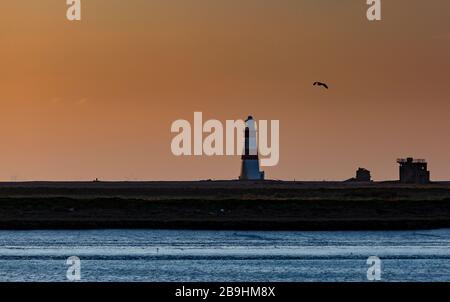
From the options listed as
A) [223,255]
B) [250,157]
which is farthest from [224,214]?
[250,157]

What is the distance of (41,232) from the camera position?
211 ft

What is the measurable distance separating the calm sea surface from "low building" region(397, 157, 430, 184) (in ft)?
269

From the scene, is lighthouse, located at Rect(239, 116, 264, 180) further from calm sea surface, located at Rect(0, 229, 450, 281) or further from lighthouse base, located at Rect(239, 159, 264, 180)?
calm sea surface, located at Rect(0, 229, 450, 281)

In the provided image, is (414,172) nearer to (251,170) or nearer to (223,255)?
(251,170)

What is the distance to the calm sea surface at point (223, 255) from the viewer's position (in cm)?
3631

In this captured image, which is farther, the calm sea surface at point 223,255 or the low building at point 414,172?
the low building at point 414,172

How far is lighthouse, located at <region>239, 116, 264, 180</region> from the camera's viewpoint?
131 m

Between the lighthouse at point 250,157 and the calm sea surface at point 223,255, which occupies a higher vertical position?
the lighthouse at point 250,157

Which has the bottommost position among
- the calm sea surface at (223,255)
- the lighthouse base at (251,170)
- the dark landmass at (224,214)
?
the calm sea surface at (223,255)

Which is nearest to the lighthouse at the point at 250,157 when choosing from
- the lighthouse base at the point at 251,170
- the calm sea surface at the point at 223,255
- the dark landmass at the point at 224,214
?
the lighthouse base at the point at 251,170

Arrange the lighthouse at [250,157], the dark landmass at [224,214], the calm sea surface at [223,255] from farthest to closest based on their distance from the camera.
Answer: the lighthouse at [250,157], the dark landmass at [224,214], the calm sea surface at [223,255]

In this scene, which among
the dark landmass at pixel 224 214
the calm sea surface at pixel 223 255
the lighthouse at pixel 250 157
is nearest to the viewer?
the calm sea surface at pixel 223 255

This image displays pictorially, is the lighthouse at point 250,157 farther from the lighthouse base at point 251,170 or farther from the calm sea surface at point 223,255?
the calm sea surface at point 223,255
